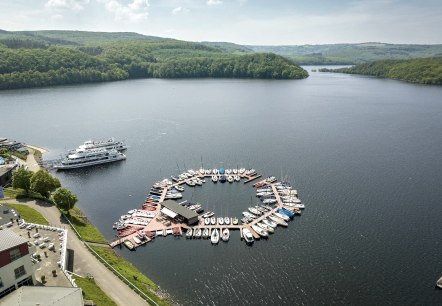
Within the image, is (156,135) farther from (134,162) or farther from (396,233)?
(396,233)

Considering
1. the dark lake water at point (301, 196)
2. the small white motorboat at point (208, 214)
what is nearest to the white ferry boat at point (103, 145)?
the dark lake water at point (301, 196)

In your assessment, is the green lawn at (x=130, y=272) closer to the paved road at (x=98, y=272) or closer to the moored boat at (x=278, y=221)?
the paved road at (x=98, y=272)

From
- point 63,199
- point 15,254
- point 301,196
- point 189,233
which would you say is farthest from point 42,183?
point 301,196

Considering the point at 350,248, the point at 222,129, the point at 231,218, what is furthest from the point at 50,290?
the point at 222,129

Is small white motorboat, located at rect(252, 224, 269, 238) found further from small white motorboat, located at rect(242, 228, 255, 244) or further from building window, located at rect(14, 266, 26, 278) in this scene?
building window, located at rect(14, 266, 26, 278)

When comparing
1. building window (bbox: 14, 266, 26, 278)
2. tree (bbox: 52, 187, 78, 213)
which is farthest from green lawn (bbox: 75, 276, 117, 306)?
tree (bbox: 52, 187, 78, 213)
